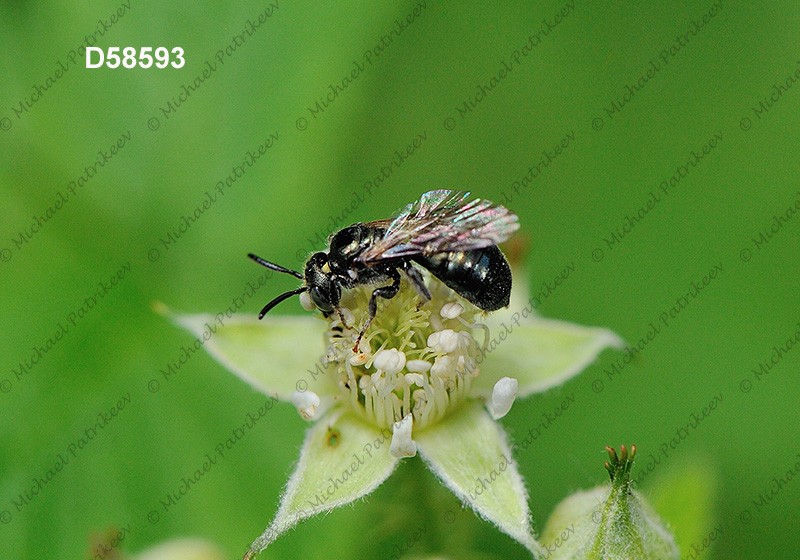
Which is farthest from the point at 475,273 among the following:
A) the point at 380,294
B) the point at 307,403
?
the point at 307,403

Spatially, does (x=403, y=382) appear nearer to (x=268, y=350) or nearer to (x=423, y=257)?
(x=423, y=257)

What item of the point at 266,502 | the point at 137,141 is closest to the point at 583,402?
the point at 266,502

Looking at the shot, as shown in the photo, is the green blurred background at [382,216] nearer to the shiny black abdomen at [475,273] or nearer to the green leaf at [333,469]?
the green leaf at [333,469]

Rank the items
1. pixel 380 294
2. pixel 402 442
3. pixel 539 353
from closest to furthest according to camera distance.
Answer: pixel 402 442
pixel 380 294
pixel 539 353

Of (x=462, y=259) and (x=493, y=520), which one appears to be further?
(x=462, y=259)

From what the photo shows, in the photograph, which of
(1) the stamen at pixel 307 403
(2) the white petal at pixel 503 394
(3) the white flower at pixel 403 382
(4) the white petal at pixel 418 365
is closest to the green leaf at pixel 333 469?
(3) the white flower at pixel 403 382

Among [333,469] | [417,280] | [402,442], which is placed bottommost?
[333,469]

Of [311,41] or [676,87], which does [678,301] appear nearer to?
[676,87]
